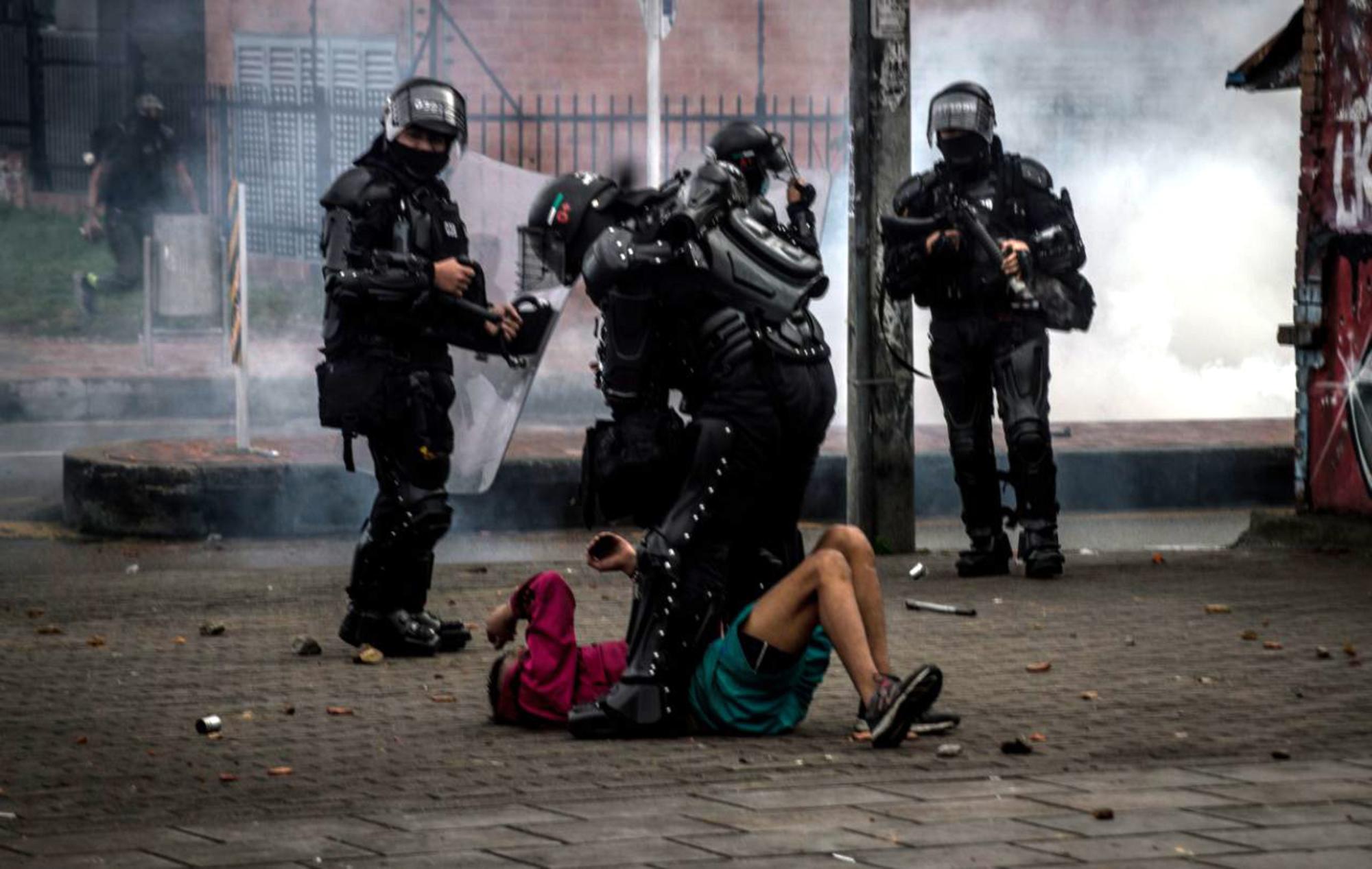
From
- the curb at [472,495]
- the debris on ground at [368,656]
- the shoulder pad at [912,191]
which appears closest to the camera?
the debris on ground at [368,656]

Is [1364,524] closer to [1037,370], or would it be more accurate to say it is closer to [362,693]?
[1037,370]

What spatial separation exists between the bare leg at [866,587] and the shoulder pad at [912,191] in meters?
3.97

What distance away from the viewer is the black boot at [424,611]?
8078mm

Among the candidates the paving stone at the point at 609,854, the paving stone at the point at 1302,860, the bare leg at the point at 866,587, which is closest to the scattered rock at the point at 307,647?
the bare leg at the point at 866,587

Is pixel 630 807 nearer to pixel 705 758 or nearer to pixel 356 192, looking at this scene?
pixel 705 758

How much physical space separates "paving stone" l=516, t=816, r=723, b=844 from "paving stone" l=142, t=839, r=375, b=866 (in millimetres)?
407

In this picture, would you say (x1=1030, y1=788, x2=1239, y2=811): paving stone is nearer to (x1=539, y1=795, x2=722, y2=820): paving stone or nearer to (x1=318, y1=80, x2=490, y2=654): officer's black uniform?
(x1=539, y1=795, x2=722, y2=820): paving stone

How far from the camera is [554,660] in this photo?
6539mm

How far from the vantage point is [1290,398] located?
2044cm

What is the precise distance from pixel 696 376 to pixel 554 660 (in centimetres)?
88

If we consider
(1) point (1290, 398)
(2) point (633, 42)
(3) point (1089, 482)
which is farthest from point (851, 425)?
(2) point (633, 42)

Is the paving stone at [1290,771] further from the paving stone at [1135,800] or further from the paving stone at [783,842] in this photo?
the paving stone at [783,842]

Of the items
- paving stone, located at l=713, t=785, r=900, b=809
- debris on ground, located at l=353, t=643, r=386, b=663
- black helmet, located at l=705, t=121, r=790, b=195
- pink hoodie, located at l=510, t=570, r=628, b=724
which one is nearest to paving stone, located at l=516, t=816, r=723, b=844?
paving stone, located at l=713, t=785, r=900, b=809

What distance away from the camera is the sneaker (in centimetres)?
593
